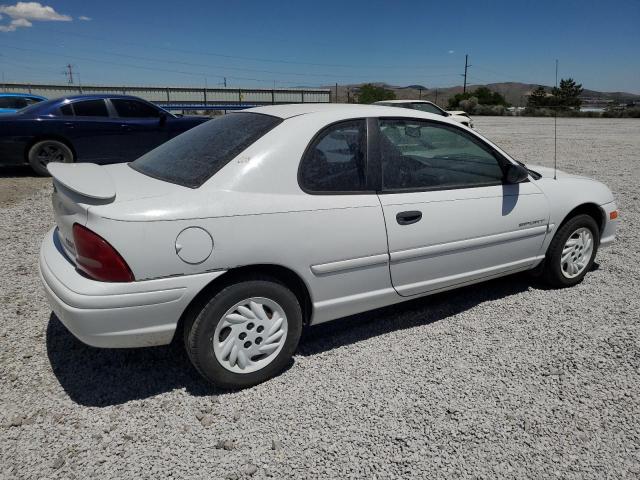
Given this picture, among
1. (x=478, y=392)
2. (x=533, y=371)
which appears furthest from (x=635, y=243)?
(x=478, y=392)

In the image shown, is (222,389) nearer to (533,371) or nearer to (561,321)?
(533,371)

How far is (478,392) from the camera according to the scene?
272 centimetres

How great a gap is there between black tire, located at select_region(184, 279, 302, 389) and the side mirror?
1853 mm

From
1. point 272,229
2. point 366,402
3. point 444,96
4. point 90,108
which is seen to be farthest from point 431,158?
point 444,96

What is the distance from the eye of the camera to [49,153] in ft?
27.7

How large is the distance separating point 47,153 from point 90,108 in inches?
42.8

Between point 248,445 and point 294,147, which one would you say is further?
point 294,147

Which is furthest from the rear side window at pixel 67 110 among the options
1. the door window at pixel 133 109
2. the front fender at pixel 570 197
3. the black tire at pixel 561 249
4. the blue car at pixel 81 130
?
the black tire at pixel 561 249

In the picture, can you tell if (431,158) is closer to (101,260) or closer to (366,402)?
(366,402)

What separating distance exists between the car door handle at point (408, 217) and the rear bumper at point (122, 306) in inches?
47.1

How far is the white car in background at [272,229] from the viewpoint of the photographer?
2.35 metres

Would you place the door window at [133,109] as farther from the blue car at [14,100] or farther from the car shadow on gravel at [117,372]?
the blue car at [14,100]

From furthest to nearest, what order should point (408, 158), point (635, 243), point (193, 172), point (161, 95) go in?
point (161, 95) < point (635, 243) < point (408, 158) < point (193, 172)

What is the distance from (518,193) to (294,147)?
1835mm
